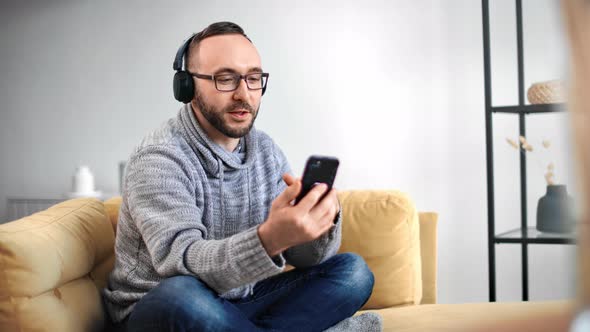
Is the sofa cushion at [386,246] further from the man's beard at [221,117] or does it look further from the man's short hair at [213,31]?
the man's short hair at [213,31]

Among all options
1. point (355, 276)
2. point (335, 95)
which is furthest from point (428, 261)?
point (335, 95)

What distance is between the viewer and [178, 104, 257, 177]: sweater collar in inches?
62.6

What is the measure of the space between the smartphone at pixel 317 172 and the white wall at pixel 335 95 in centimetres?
178

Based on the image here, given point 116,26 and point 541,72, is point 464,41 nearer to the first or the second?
point 541,72

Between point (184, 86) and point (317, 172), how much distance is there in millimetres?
509

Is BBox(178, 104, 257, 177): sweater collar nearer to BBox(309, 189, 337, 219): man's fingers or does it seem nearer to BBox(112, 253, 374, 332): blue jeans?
BBox(112, 253, 374, 332): blue jeans

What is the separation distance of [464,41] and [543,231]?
3.35ft

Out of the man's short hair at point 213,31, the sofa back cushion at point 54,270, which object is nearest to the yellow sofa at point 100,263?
the sofa back cushion at point 54,270

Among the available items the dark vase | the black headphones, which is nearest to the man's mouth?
the black headphones

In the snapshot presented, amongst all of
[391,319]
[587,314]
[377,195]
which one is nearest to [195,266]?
[391,319]

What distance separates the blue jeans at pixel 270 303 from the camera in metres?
1.26

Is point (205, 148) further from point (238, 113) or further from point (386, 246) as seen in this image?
point (386, 246)

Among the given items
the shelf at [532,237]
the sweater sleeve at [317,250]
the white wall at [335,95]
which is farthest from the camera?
the white wall at [335,95]

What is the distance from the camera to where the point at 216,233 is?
158cm
